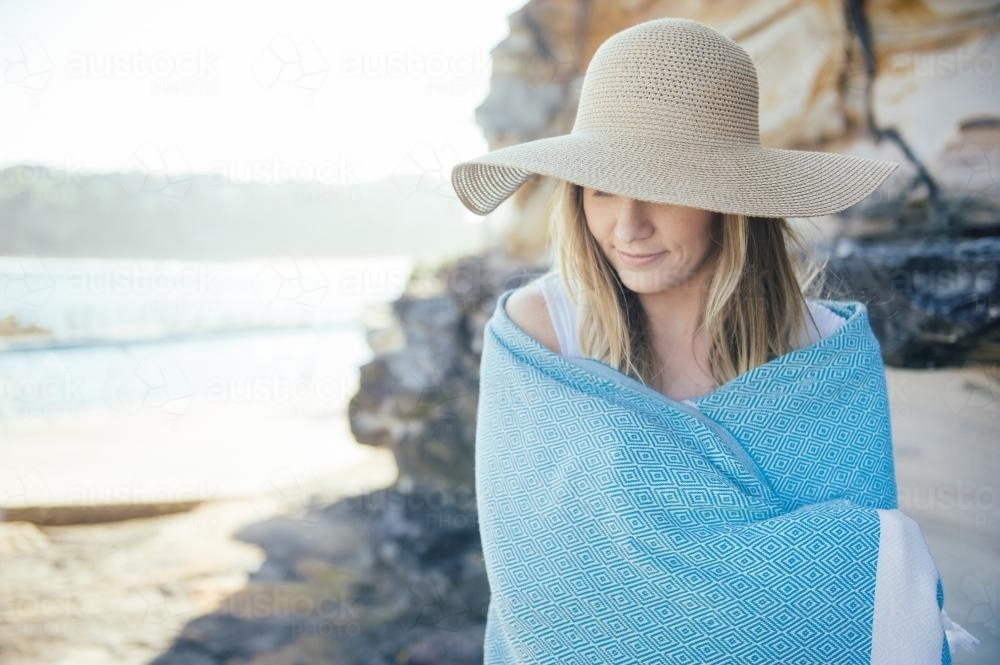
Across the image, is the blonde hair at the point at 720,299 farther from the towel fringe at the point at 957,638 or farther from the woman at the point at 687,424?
the towel fringe at the point at 957,638

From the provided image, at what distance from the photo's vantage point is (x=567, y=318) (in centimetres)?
163

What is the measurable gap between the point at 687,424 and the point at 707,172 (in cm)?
48

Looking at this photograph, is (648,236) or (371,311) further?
(371,311)

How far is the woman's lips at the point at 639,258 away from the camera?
1438 millimetres

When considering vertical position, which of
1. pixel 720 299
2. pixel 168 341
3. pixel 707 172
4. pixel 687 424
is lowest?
pixel 168 341

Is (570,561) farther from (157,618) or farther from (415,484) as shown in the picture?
(415,484)

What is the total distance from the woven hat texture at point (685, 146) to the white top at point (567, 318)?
0.38 meters

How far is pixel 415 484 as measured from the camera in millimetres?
4516

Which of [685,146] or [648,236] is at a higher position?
[685,146]

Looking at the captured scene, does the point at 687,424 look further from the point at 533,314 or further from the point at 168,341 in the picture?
the point at 168,341

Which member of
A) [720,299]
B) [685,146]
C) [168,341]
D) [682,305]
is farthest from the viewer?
[168,341]

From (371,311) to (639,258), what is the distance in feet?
14.9

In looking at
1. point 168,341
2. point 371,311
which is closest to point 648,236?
point 371,311

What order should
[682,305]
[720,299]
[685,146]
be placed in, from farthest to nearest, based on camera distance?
[682,305]
[720,299]
[685,146]
